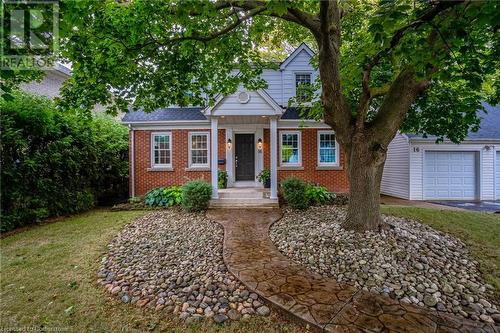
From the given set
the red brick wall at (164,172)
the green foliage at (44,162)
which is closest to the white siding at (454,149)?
the red brick wall at (164,172)

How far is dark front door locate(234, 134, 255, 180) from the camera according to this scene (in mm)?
11305

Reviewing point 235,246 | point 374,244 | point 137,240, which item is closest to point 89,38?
point 137,240

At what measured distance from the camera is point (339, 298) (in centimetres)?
321

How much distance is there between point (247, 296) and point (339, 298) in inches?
49.0

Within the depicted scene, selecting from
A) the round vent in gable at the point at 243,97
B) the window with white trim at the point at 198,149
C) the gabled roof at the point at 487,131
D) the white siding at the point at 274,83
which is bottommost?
the window with white trim at the point at 198,149

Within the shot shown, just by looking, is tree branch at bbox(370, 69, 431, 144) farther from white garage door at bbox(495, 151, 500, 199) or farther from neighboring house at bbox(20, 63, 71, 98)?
neighboring house at bbox(20, 63, 71, 98)

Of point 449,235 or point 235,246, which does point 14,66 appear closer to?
point 235,246

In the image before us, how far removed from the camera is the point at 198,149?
11.1 meters

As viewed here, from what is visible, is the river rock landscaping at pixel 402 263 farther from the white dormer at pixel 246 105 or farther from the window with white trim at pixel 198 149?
the window with white trim at pixel 198 149

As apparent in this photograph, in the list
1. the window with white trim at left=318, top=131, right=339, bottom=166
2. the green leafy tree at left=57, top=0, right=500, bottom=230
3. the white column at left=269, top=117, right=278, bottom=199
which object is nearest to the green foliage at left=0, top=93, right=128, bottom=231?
the green leafy tree at left=57, top=0, right=500, bottom=230

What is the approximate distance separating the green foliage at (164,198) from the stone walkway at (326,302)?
17.1 ft

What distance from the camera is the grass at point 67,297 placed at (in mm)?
2861

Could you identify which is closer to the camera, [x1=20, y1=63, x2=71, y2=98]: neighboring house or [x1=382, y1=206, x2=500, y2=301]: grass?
[x1=382, y1=206, x2=500, y2=301]: grass

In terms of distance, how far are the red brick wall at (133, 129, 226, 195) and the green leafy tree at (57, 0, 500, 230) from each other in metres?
5.20
